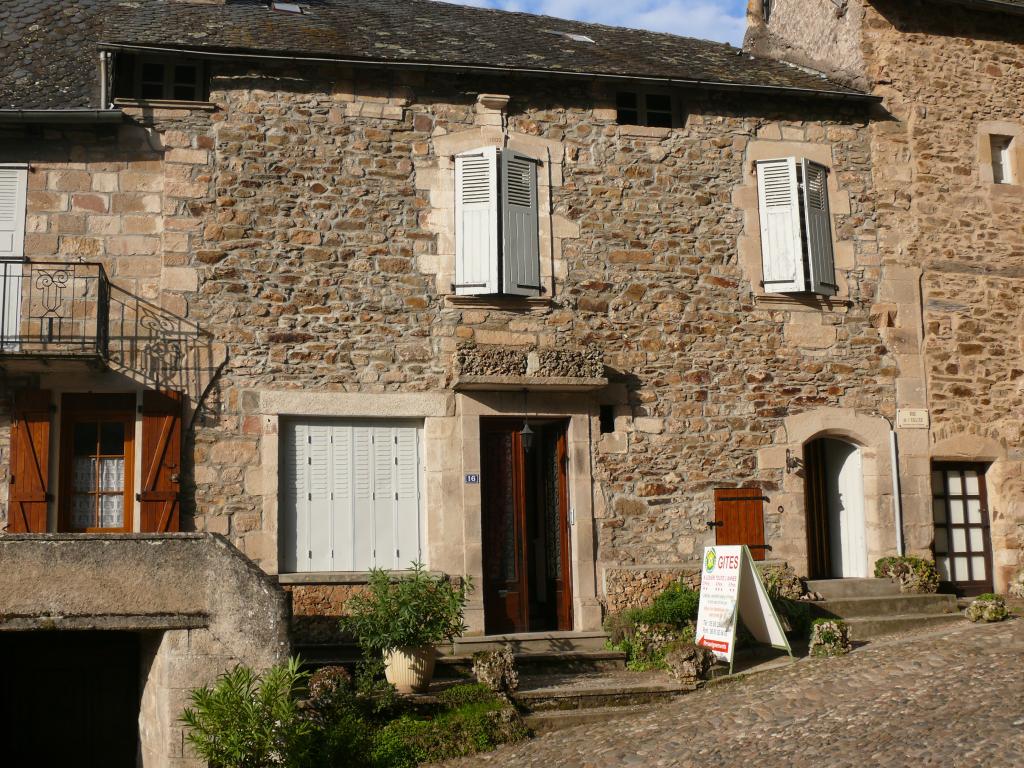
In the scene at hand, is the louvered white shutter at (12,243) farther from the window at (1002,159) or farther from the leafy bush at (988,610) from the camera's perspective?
the window at (1002,159)

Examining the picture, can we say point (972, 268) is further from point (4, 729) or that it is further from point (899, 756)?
point (4, 729)

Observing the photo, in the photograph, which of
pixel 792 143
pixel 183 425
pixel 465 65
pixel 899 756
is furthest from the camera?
pixel 792 143

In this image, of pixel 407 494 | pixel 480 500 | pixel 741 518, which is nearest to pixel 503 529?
pixel 480 500

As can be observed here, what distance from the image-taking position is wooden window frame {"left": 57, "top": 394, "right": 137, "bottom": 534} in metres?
10.5

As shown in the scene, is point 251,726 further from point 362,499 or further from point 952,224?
point 952,224

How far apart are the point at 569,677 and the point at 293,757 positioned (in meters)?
2.96

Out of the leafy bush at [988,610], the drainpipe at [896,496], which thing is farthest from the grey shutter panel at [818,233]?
the leafy bush at [988,610]

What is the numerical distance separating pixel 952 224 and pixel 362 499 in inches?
273

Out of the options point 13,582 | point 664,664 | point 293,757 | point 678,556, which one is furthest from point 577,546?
point 13,582

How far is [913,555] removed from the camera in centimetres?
1210

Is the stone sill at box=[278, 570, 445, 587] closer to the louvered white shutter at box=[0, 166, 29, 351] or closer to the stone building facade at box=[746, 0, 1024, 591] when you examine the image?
the louvered white shutter at box=[0, 166, 29, 351]

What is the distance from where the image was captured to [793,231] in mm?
12219

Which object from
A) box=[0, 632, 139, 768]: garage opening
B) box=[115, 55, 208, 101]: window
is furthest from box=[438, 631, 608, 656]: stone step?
box=[115, 55, 208, 101]: window

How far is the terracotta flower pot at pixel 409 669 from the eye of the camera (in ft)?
28.9
